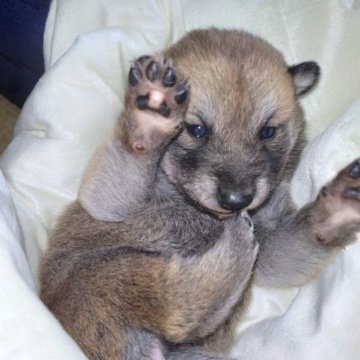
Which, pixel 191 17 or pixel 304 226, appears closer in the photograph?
pixel 304 226

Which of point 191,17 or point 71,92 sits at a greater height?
point 191,17

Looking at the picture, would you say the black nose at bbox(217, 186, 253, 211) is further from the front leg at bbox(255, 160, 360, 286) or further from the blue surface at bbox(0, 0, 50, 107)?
the blue surface at bbox(0, 0, 50, 107)

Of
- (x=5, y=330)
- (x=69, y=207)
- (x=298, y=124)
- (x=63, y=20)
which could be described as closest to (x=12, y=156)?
(x=69, y=207)

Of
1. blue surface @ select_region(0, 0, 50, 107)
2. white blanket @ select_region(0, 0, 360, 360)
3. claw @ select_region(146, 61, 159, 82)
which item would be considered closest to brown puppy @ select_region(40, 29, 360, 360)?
claw @ select_region(146, 61, 159, 82)

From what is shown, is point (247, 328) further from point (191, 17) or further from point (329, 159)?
point (191, 17)

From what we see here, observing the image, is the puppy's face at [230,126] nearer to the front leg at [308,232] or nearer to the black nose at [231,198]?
the black nose at [231,198]

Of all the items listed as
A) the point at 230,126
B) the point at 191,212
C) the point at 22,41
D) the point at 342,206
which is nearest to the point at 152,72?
the point at 230,126

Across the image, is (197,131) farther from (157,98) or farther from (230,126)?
(157,98)
